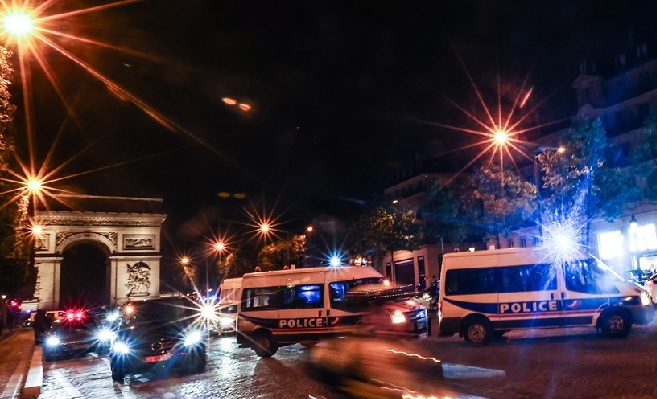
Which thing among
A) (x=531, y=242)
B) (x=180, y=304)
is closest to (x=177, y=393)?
(x=180, y=304)

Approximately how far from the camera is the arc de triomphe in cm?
5688

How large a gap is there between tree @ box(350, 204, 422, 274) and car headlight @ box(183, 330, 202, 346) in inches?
1052

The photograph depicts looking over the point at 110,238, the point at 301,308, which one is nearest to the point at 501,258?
the point at 301,308

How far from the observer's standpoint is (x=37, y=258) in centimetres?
5638

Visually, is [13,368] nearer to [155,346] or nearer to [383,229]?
[155,346]

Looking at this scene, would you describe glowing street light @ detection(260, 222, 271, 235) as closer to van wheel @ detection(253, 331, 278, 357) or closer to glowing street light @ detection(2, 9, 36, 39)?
van wheel @ detection(253, 331, 278, 357)

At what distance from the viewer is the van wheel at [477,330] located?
1652 centimetres

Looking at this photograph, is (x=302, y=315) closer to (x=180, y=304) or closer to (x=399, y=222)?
(x=180, y=304)

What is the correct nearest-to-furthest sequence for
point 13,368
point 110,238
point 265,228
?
point 13,368 < point 265,228 < point 110,238

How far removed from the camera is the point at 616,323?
50.6 ft

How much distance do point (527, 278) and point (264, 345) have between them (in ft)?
25.1

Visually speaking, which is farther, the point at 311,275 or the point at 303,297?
the point at 311,275

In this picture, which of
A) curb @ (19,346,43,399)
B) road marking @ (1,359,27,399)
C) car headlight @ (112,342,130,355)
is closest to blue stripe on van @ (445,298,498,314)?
car headlight @ (112,342,130,355)

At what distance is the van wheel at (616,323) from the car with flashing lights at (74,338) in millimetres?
15645
